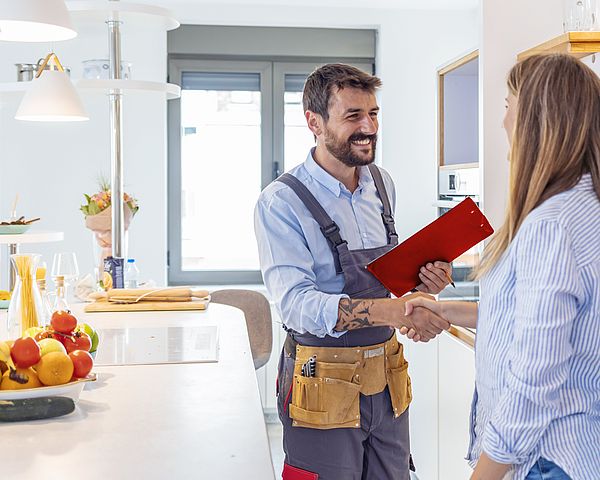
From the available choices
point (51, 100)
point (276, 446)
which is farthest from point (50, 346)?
point (276, 446)

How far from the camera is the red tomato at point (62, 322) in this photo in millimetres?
1725

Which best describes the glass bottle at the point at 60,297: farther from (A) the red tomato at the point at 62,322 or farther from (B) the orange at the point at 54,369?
(B) the orange at the point at 54,369

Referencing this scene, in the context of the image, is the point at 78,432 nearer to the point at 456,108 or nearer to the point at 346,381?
the point at 346,381

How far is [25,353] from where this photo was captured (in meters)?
1.53

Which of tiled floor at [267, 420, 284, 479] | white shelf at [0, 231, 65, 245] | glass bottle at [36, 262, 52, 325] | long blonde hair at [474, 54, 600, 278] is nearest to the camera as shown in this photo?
long blonde hair at [474, 54, 600, 278]

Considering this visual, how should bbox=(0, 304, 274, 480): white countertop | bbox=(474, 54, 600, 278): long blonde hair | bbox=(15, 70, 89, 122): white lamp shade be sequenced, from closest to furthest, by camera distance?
bbox=(0, 304, 274, 480): white countertop, bbox=(474, 54, 600, 278): long blonde hair, bbox=(15, 70, 89, 122): white lamp shade

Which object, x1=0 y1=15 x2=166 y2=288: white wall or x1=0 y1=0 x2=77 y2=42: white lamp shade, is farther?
x1=0 y1=15 x2=166 y2=288: white wall

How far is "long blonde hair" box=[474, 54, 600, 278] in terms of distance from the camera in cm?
140

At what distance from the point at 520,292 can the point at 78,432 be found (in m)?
0.80

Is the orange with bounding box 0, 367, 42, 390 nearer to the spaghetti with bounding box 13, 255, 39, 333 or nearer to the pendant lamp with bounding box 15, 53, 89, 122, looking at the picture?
the spaghetti with bounding box 13, 255, 39, 333

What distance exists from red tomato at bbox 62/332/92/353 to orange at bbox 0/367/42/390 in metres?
0.17

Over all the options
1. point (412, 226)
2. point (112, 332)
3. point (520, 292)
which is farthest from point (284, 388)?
point (412, 226)

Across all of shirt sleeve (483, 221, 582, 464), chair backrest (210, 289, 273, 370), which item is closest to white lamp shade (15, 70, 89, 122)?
chair backrest (210, 289, 273, 370)

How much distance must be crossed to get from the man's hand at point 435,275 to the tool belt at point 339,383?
8.5 inches
